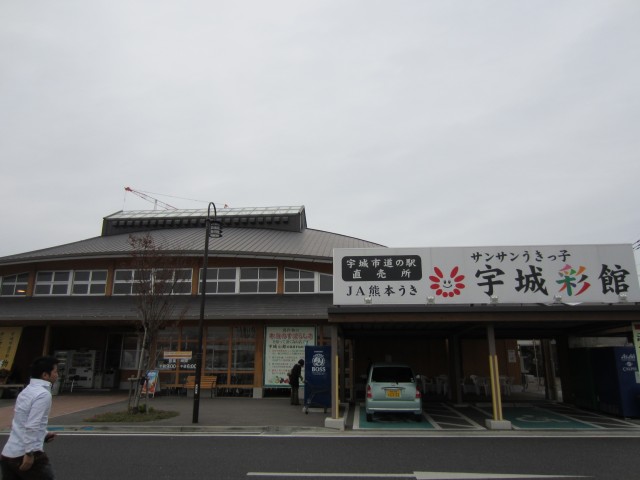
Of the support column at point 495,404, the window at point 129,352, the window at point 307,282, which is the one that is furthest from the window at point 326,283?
the support column at point 495,404

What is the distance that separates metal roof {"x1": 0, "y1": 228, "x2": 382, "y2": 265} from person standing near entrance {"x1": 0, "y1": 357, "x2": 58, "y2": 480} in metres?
15.0

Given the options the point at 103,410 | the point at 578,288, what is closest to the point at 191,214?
the point at 103,410

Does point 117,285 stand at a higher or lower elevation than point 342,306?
higher

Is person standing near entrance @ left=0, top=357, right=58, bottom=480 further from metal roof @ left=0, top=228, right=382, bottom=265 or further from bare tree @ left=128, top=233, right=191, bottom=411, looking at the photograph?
metal roof @ left=0, top=228, right=382, bottom=265

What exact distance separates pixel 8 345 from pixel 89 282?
4.34 m

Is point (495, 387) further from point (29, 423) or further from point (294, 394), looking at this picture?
point (29, 423)

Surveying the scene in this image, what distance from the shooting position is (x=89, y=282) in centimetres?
2342

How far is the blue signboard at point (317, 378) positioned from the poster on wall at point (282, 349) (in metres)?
3.94

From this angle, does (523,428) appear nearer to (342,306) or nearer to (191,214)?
(342,306)

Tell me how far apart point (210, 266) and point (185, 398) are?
6.39 meters
